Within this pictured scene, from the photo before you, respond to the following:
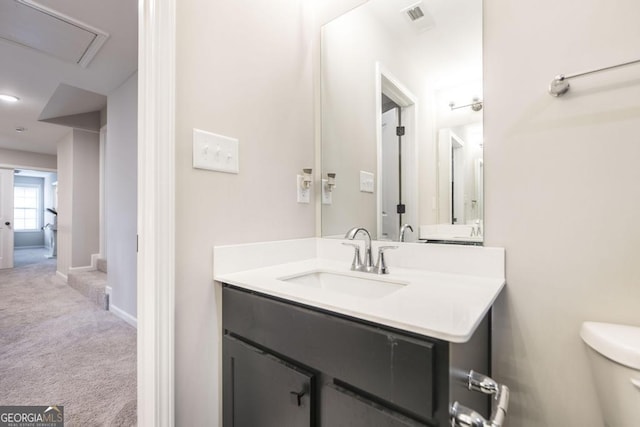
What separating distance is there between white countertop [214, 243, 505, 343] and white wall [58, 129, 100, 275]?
422 cm

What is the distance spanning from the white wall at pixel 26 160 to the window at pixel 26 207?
144 inches

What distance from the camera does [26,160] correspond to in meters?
5.37

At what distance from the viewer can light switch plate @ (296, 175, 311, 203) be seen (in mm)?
1411

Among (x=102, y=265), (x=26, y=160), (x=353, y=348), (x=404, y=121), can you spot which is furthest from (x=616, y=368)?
(x=26, y=160)

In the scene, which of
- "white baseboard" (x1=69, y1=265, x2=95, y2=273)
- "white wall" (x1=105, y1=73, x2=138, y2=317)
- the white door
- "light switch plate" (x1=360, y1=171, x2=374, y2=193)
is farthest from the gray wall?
"light switch plate" (x1=360, y1=171, x2=374, y2=193)

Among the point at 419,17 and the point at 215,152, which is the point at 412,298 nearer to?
the point at 215,152

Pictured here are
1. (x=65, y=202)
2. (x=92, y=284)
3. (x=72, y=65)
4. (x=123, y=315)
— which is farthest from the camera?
(x=65, y=202)

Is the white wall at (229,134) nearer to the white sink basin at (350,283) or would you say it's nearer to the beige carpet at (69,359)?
the white sink basin at (350,283)

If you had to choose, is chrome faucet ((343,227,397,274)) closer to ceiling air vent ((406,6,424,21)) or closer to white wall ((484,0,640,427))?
white wall ((484,0,640,427))

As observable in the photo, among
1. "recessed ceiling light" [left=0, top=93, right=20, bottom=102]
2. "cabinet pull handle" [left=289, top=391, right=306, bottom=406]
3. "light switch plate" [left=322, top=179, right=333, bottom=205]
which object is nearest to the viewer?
"cabinet pull handle" [left=289, top=391, right=306, bottom=406]

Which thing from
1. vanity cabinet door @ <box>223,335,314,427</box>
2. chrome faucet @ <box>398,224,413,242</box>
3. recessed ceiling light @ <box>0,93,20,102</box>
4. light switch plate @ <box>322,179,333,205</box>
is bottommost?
vanity cabinet door @ <box>223,335,314,427</box>

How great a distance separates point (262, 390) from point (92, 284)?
354 cm

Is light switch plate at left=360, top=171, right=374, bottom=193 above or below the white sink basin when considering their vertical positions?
above

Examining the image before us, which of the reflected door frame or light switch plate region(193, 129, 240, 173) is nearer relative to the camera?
light switch plate region(193, 129, 240, 173)
